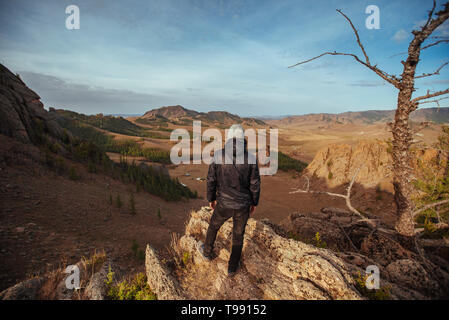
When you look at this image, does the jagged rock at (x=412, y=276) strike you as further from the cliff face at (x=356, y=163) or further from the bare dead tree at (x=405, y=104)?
the cliff face at (x=356, y=163)

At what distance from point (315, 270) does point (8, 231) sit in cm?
791

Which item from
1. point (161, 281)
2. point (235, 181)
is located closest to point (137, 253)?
point (161, 281)

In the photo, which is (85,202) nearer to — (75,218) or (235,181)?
(75,218)

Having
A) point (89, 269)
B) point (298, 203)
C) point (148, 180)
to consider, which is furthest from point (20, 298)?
point (298, 203)

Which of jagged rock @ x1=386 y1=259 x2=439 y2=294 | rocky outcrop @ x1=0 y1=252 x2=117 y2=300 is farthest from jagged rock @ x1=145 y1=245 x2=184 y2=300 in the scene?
jagged rock @ x1=386 y1=259 x2=439 y2=294

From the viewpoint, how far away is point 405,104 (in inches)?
125

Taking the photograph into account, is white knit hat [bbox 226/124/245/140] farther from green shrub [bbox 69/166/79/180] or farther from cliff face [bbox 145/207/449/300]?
green shrub [bbox 69/166/79/180]

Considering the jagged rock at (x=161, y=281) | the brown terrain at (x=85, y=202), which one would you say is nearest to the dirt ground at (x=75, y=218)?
the brown terrain at (x=85, y=202)

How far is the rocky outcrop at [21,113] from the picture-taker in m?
10.6

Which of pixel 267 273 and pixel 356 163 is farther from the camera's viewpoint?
pixel 356 163

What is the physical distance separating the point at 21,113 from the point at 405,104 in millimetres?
18727

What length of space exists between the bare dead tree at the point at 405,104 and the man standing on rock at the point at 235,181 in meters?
1.72

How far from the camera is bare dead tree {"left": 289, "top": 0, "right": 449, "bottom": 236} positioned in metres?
2.92
